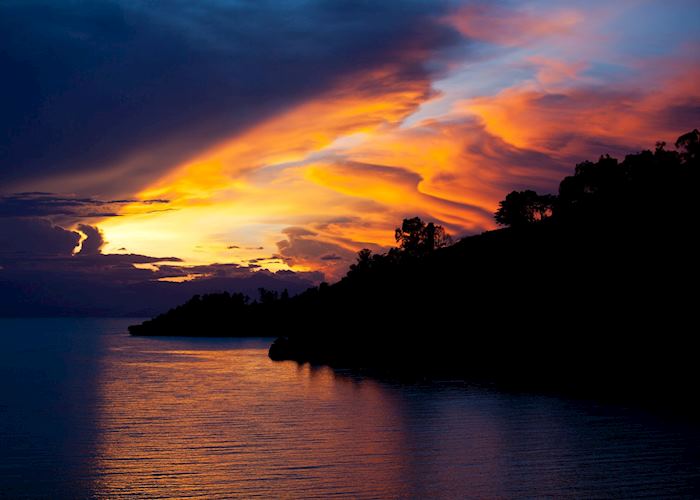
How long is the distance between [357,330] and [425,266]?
2595cm

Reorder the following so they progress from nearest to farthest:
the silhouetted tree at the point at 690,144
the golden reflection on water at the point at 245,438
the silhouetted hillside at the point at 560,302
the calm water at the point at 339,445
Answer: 1. the calm water at the point at 339,445
2. the golden reflection on water at the point at 245,438
3. the silhouetted hillside at the point at 560,302
4. the silhouetted tree at the point at 690,144

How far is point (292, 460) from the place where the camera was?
37.8 metres

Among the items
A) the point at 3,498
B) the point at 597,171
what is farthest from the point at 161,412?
the point at 597,171

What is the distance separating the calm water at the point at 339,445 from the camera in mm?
32031

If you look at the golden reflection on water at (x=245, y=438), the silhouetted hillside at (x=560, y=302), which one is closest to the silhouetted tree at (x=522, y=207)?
the silhouetted hillside at (x=560, y=302)

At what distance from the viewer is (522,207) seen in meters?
179

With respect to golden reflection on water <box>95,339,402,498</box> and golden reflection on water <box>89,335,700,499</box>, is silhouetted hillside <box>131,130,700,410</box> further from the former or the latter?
golden reflection on water <box>95,339,402,498</box>

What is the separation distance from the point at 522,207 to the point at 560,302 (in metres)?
78.3

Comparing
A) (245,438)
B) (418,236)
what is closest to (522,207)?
(418,236)

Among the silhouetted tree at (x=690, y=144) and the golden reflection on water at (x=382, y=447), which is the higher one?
the silhouetted tree at (x=690, y=144)

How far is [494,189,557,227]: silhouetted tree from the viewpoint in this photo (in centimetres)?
17862

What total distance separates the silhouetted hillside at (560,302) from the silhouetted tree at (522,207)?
12429mm

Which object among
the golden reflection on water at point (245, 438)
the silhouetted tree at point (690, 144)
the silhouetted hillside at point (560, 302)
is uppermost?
the silhouetted tree at point (690, 144)

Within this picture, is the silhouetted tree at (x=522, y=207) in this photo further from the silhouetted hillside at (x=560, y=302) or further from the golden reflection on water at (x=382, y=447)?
the golden reflection on water at (x=382, y=447)
